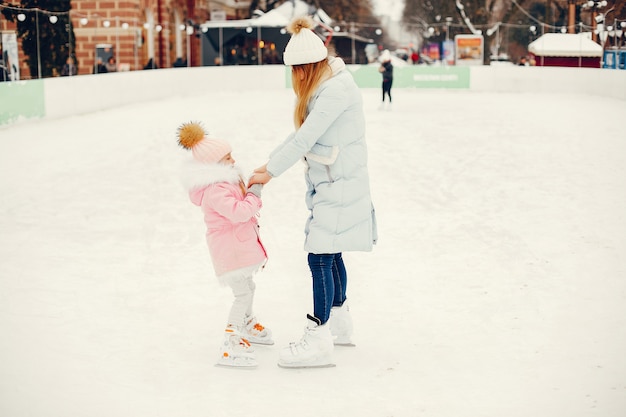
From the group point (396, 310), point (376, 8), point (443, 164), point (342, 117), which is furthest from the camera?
point (376, 8)

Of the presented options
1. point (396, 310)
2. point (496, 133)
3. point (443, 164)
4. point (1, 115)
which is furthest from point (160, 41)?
point (396, 310)

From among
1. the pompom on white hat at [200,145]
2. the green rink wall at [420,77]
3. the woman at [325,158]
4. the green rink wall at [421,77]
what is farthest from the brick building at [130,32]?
the woman at [325,158]

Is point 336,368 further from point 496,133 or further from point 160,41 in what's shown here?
point 160,41

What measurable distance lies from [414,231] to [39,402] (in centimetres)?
482

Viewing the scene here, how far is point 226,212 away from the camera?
439cm

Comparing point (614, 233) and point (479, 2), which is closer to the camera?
point (614, 233)

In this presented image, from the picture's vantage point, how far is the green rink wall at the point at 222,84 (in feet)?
57.5

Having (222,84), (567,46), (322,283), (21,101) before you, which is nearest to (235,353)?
(322,283)

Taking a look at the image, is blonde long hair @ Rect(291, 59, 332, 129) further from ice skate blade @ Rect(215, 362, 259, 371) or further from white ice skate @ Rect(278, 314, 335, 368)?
ice skate blade @ Rect(215, 362, 259, 371)

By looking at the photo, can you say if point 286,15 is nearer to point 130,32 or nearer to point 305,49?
point 130,32

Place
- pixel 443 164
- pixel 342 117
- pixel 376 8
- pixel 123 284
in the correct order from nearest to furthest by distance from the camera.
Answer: pixel 342 117 < pixel 123 284 < pixel 443 164 < pixel 376 8

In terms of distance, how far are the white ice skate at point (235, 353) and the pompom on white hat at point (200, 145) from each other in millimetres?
867

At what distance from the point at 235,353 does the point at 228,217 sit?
0.71 m

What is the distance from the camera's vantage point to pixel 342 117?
440 cm
